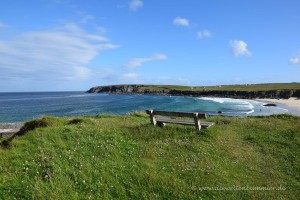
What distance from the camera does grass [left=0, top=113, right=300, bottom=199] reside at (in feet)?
35.1

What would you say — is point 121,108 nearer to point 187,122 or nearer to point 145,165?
point 187,122

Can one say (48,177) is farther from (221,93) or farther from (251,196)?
(221,93)

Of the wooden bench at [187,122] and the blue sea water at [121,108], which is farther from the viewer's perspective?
the blue sea water at [121,108]

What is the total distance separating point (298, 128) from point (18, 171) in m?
17.3

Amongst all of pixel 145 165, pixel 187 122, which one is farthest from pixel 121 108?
pixel 145 165

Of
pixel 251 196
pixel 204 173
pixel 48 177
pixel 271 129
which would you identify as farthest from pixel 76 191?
pixel 271 129

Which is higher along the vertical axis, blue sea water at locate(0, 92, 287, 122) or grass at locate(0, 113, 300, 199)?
grass at locate(0, 113, 300, 199)

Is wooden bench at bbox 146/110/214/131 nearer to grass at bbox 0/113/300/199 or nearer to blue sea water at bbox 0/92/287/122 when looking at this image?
grass at bbox 0/113/300/199

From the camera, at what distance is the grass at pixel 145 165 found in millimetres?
10703

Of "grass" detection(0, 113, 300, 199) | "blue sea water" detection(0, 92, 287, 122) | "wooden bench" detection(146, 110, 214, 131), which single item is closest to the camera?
"grass" detection(0, 113, 300, 199)

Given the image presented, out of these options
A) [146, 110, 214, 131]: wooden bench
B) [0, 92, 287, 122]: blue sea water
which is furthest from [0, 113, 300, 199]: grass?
[0, 92, 287, 122]: blue sea water

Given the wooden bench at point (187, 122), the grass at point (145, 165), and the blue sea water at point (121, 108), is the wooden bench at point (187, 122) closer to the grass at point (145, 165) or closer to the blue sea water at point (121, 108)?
the grass at point (145, 165)

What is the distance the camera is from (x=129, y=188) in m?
10.9

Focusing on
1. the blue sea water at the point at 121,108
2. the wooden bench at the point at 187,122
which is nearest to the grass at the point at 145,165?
the wooden bench at the point at 187,122
